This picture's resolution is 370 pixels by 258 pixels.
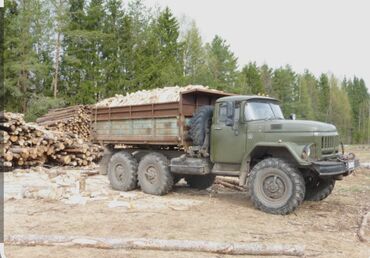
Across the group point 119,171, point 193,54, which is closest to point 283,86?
point 193,54

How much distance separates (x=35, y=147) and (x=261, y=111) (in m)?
9.57

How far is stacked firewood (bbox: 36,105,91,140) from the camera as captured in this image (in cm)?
1936

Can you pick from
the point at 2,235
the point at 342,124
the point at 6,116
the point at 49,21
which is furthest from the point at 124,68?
the point at 342,124

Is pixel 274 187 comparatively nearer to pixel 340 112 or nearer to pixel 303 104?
pixel 303 104

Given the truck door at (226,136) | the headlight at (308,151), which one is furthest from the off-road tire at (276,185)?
the truck door at (226,136)

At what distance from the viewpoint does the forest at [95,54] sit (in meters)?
29.2

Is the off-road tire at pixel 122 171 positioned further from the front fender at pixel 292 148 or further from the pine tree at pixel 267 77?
the pine tree at pixel 267 77

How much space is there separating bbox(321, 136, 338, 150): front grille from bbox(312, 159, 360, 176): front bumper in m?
0.35

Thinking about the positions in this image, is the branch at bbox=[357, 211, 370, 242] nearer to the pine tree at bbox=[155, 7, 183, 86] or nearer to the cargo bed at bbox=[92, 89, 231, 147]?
the cargo bed at bbox=[92, 89, 231, 147]

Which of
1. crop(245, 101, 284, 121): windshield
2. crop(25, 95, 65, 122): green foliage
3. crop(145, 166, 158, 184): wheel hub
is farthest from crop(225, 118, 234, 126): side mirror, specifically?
crop(25, 95, 65, 122): green foliage

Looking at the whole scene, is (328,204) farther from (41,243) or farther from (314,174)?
(41,243)

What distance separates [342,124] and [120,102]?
71.1 meters

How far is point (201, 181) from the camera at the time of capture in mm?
11625

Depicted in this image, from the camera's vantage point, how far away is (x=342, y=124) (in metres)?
76.1
